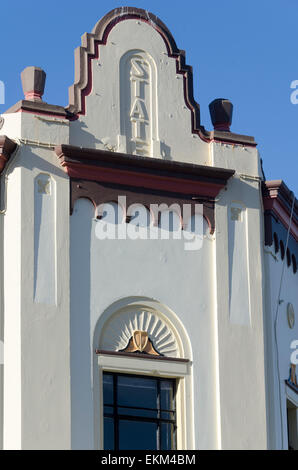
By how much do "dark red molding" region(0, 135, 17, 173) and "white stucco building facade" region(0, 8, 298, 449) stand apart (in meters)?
0.03

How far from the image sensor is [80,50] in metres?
24.1

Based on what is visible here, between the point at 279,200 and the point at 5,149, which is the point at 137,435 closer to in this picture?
the point at 5,149

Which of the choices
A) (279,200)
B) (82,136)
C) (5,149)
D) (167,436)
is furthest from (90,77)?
(167,436)

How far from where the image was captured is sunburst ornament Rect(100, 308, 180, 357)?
22891mm

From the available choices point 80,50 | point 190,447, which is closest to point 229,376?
point 190,447

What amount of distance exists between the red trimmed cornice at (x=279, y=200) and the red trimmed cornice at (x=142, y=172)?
0.96 metres

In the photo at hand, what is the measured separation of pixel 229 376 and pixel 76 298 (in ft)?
9.43

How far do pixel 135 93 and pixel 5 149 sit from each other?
2782 millimetres

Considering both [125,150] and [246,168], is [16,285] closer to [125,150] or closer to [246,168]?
[125,150]

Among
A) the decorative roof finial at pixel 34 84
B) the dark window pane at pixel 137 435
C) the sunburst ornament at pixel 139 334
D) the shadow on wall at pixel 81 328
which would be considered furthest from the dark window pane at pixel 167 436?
the decorative roof finial at pixel 34 84

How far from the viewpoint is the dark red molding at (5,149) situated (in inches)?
895

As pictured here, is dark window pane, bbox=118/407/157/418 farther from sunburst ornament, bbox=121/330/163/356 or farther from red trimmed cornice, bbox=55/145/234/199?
red trimmed cornice, bbox=55/145/234/199

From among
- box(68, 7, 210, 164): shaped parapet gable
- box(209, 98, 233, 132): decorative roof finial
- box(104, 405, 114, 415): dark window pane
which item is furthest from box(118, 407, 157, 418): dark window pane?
box(209, 98, 233, 132): decorative roof finial

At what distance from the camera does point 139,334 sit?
75.7 feet
